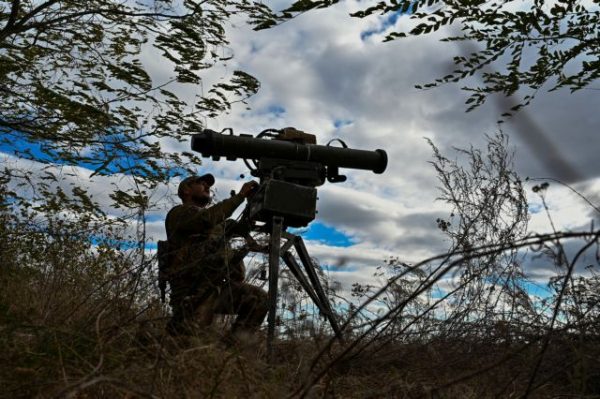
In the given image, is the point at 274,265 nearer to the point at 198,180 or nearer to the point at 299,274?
the point at 299,274

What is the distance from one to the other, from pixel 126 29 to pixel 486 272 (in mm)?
5165

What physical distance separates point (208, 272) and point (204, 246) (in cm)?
20

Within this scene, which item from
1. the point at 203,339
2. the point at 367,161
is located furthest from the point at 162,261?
the point at 367,161

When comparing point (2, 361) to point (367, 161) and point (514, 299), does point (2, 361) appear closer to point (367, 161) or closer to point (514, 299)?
point (367, 161)

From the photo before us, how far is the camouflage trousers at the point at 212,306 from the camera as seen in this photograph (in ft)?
9.96

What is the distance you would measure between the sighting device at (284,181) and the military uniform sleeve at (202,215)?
0.15m

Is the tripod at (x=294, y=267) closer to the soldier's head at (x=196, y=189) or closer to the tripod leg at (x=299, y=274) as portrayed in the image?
the tripod leg at (x=299, y=274)

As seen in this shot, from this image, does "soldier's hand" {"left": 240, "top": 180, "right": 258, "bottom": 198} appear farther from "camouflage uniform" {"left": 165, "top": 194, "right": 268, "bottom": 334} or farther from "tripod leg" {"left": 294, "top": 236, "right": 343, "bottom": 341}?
"tripod leg" {"left": 294, "top": 236, "right": 343, "bottom": 341}

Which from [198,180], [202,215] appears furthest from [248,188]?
[198,180]

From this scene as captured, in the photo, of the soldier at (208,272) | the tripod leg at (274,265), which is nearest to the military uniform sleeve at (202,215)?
the soldier at (208,272)

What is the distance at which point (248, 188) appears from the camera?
11.8 feet

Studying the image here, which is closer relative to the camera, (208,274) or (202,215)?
(208,274)

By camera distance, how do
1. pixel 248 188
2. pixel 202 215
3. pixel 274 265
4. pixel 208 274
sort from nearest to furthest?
1. pixel 274 265
2. pixel 208 274
3. pixel 248 188
4. pixel 202 215

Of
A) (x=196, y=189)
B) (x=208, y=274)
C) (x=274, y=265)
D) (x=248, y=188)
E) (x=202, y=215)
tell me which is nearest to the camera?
(x=274, y=265)
